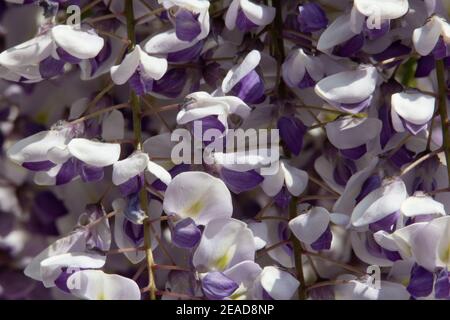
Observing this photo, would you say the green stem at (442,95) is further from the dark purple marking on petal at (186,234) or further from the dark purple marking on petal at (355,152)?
the dark purple marking on petal at (186,234)

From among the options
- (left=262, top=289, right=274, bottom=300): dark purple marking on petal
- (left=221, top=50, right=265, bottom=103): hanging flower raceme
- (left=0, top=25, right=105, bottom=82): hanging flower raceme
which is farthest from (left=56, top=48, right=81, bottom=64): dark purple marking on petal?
(left=262, top=289, right=274, bottom=300): dark purple marking on petal

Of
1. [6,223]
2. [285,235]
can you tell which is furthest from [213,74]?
[6,223]

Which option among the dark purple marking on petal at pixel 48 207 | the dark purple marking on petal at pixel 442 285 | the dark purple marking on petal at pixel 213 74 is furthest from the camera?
the dark purple marking on petal at pixel 48 207

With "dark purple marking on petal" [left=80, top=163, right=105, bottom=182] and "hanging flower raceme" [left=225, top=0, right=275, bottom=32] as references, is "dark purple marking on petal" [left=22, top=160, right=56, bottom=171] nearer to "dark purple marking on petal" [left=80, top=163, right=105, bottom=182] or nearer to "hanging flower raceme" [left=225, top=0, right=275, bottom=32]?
"dark purple marking on petal" [left=80, top=163, right=105, bottom=182]

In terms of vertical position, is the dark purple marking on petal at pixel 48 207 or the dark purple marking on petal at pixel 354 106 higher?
the dark purple marking on petal at pixel 354 106

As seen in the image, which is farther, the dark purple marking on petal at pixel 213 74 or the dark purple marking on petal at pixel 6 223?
the dark purple marking on petal at pixel 6 223

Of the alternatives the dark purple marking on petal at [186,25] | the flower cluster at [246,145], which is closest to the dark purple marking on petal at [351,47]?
the flower cluster at [246,145]
